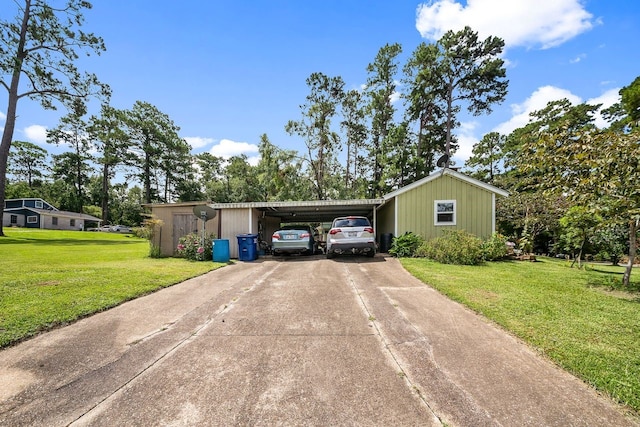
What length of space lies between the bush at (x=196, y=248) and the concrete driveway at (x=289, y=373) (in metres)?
6.35

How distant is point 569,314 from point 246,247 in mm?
9656

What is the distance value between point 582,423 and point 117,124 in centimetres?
4808

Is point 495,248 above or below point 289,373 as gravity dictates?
above

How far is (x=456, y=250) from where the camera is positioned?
9.77 metres

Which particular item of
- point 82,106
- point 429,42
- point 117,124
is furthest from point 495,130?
point 117,124

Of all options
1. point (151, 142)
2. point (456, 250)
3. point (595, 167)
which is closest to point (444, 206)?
point (456, 250)

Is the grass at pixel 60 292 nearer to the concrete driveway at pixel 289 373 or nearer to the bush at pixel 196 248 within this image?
the concrete driveway at pixel 289 373

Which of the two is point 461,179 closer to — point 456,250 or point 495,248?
point 495,248

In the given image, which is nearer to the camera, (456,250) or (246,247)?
(456,250)

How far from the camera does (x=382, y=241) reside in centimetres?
1412

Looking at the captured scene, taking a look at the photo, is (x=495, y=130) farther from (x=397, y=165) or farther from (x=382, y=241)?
(x=382, y=241)

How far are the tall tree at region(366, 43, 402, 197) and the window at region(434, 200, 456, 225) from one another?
11.4 m

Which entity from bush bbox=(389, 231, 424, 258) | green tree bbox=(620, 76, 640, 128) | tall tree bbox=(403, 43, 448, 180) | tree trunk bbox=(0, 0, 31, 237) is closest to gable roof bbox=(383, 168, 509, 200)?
bush bbox=(389, 231, 424, 258)

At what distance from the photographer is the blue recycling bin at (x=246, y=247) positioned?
1132 cm
